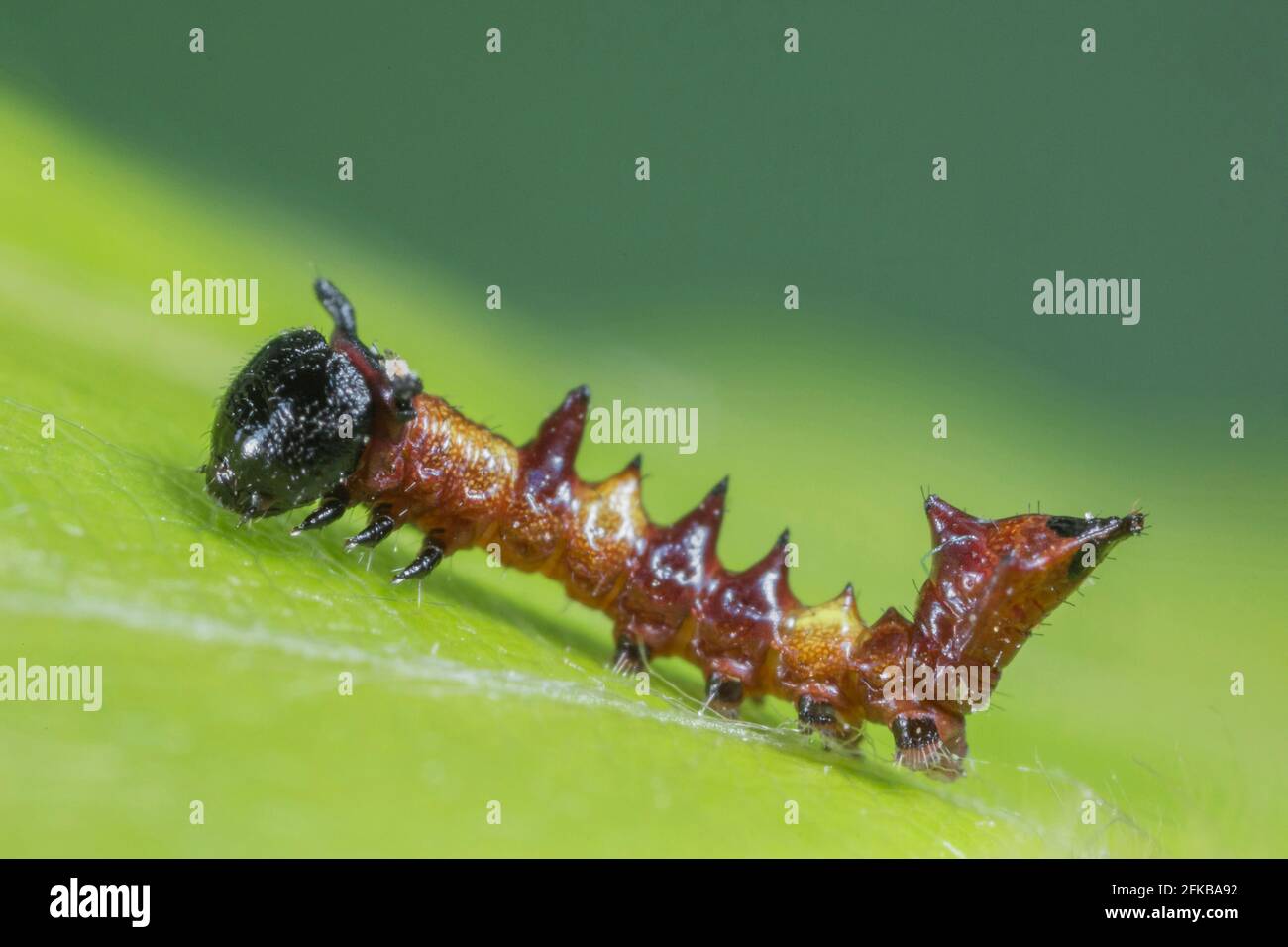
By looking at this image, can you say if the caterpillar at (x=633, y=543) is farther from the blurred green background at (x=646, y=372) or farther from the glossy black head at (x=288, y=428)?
the blurred green background at (x=646, y=372)

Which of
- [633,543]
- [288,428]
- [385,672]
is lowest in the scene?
[385,672]

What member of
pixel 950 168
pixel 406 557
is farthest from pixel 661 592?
pixel 950 168

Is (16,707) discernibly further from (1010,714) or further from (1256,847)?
(1010,714)

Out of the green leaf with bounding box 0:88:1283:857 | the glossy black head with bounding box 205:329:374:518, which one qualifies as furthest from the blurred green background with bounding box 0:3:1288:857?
the glossy black head with bounding box 205:329:374:518

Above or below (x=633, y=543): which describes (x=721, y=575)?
below

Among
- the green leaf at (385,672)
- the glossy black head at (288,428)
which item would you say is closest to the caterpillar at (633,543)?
the glossy black head at (288,428)

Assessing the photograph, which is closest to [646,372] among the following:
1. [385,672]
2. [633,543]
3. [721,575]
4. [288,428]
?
[633,543]

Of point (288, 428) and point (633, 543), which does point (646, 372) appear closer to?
point (633, 543)
